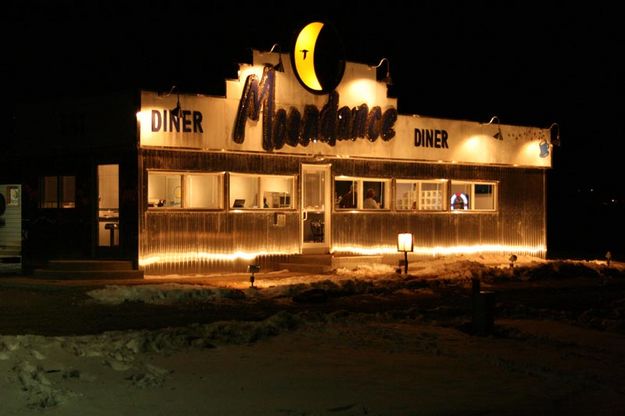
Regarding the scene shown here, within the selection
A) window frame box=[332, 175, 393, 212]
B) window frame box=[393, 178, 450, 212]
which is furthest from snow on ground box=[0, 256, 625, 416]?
window frame box=[393, 178, 450, 212]

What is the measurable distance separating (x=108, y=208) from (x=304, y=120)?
19.4 feet

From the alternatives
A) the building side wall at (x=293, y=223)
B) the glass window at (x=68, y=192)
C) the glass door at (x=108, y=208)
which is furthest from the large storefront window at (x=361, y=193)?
the glass window at (x=68, y=192)

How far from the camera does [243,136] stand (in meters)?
23.3

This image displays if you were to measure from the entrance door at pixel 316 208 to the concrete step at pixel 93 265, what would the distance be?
18.4 ft

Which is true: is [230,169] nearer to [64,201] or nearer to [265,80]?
[265,80]

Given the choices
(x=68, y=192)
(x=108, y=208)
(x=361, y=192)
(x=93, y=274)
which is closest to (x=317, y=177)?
(x=361, y=192)

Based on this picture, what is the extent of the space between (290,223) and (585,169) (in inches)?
2039

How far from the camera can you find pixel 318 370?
35.7 feet

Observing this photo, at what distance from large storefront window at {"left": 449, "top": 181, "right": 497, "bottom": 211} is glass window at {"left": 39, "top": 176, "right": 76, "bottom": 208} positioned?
470 inches

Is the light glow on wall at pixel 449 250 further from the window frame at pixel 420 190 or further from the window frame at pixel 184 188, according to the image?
the window frame at pixel 184 188

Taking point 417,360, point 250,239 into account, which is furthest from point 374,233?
point 417,360

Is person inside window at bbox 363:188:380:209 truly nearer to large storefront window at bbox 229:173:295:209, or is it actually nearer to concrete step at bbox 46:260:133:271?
large storefront window at bbox 229:173:295:209

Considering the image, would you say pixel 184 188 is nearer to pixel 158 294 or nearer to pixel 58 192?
pixel 58 192

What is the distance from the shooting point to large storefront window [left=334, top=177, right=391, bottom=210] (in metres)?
26.0
